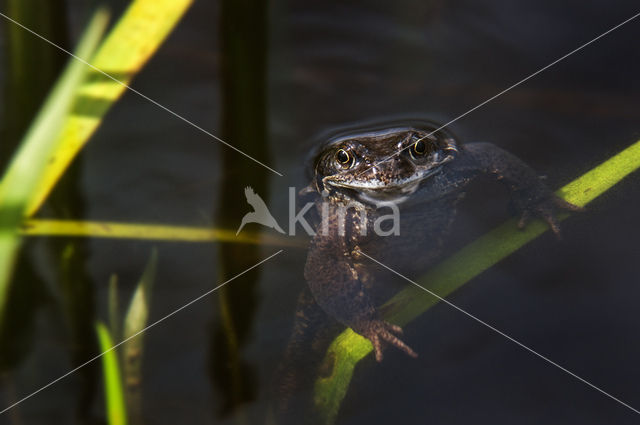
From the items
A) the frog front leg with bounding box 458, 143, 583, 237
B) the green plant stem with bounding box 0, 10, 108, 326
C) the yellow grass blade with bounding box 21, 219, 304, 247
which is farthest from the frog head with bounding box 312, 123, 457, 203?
the green plant stem with bounding box 0, 10, 108, 326

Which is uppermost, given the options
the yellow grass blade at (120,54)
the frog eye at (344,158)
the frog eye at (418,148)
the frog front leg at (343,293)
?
the yellow grass blade at (120,54)

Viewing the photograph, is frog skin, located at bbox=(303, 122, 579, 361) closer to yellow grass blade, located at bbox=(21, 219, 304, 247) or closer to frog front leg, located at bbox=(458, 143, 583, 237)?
frog front leg, located at bbox=(458, 143, 583, 237)

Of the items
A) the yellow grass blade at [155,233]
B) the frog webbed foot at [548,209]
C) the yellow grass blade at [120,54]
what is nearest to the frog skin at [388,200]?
the frog webbed foot at [548,209]

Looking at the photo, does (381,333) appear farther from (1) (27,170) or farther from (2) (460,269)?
(1) (27,170)

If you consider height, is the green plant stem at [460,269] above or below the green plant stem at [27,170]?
below

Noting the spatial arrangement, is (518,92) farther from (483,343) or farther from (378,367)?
(378,367)

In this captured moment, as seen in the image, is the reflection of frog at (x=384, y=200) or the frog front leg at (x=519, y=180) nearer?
the frog front leg at (x=519, y=180)

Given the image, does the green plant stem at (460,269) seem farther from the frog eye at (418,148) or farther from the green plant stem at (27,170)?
the green plant stem at (27,170)
